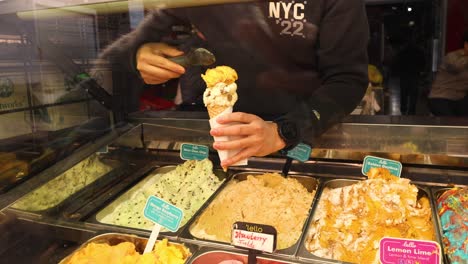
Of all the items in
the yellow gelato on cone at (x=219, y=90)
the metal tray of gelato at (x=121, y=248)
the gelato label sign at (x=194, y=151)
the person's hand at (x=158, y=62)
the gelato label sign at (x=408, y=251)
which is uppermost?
the person's hand at (x=158, y=62)

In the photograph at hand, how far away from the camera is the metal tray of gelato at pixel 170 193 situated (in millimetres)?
2016

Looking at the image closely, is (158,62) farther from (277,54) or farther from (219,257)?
(219,257)

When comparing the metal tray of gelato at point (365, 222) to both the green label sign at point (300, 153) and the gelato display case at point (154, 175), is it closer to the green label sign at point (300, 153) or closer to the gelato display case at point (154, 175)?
the gelato display case at point (154, 175)

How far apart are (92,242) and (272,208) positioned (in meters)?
0.86

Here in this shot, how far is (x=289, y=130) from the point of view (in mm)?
1753

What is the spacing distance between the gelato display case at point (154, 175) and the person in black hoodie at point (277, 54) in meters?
0.08

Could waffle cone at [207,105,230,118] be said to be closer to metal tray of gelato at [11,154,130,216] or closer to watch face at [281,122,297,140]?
watch face at [281,122,297,140]

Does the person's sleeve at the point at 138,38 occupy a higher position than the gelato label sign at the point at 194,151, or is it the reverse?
the person's sleeve at the point at 138,38

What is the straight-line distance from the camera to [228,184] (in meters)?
2.24

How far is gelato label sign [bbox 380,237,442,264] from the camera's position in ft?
4.56

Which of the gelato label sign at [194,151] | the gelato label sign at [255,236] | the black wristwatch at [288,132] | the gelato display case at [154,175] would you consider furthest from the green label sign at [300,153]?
the gelato label sign at [255,236]

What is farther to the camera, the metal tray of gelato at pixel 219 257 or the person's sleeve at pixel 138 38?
the person's sleeve at pixel 138 38

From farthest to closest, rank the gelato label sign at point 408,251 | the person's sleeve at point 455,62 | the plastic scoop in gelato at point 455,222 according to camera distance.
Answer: the person's sleeve at point 455,62, the plastic scoop in gelato at point 455,222, the gelato label sign at point 408,251

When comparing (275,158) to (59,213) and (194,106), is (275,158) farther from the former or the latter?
(59,213)
